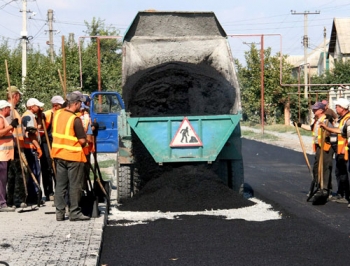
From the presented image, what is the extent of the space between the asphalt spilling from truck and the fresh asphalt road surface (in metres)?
0.86

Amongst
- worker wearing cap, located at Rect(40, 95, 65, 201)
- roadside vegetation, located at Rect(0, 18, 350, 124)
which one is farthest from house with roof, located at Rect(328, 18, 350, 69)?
worker wearing cap, located at Rect(40, 95, 65, 201)

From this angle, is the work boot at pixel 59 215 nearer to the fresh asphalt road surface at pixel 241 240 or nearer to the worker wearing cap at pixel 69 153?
the worker wearing cap at pixel 69 153

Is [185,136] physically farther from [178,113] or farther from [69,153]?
[69,153]

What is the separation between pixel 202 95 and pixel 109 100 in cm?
900

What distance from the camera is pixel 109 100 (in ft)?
71.5

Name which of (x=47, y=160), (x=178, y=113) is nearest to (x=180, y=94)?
(x=178, y=113)

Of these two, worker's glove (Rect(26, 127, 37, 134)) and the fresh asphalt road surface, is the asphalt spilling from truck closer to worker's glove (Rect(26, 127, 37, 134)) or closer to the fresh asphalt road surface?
the fresh asphalt road surface

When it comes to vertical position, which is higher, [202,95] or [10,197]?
[202,95]

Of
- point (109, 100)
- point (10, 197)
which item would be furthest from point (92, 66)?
point (10, 197)

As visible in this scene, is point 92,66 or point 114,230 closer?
point 114,230

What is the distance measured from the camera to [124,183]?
12.2m

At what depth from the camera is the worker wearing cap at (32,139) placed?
1201 centimetres

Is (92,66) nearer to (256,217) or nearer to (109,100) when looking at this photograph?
(109,100)

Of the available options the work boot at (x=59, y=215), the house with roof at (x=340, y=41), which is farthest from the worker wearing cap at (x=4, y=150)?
the house with roof at (x=340, y=41)
